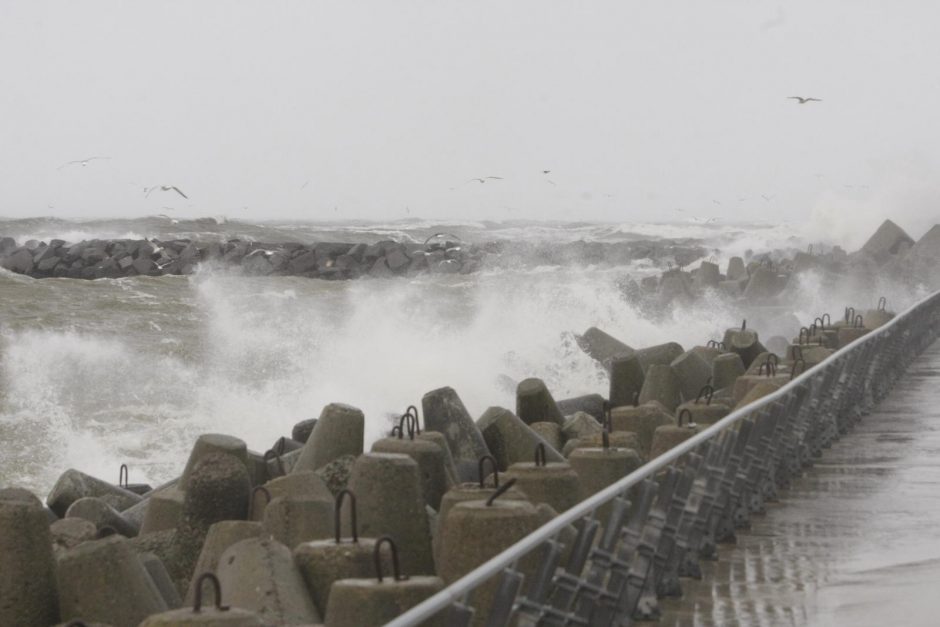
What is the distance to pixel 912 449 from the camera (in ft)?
32.4

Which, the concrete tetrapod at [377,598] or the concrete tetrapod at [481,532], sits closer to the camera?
the concrete tetrapod at [377,598]

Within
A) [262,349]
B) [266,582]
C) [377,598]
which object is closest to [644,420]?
[266,582]

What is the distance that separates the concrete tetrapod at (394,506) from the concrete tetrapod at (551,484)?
459 mm

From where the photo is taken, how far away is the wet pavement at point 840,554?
217 inches

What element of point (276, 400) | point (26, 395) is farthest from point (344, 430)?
point (26, 395)

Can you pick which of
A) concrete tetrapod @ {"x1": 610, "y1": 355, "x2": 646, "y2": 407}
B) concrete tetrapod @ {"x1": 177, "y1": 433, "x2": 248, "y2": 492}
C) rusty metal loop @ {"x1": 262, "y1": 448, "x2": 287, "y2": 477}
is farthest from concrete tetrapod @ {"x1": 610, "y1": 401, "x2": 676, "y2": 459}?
concrete tetrapod @ {"x1": 610, "y1": 355, "x2": 646, "y2": 407}

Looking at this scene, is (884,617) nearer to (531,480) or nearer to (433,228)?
(531,480)

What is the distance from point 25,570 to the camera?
19.0 ft

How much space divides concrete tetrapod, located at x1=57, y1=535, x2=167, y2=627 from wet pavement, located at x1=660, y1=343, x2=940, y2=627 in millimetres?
1860

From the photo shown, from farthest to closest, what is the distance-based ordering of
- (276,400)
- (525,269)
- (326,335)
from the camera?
(525,269), (326,335), (276,400)

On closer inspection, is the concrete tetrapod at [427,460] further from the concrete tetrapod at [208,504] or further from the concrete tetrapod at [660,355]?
the concrete tetrapod at [660,355]

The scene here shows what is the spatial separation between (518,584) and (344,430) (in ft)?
16.2

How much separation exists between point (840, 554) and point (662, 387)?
22.8 ft

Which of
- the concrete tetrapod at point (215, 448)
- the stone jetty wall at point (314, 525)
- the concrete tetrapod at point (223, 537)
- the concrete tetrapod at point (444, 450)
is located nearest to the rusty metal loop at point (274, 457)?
the stone jetty wall at point (314, 525)
